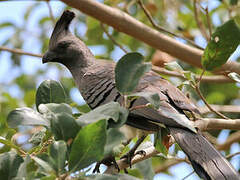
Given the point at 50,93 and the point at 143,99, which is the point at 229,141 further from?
the point at 50,93

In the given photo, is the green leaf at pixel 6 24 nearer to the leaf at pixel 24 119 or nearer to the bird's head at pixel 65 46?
the bird's head at pixel 65 46

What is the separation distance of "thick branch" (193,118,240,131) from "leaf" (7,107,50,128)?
1170 mm

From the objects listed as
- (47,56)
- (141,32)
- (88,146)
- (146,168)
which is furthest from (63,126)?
(141,32)

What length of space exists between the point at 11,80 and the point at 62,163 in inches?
222

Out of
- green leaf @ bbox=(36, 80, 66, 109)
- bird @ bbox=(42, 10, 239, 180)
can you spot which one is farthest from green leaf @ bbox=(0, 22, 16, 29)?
green leaf @ bbox=(36, 80, 66, 109)

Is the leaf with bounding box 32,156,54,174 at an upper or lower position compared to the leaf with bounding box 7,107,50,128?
lower

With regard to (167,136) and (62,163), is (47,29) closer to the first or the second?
(167,136)

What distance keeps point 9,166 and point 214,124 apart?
1.39 meters

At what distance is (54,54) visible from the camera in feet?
13.4

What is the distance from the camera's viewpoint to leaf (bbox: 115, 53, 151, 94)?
233 centimetres

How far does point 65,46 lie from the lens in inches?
163

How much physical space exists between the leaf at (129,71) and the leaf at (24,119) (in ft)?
1.38

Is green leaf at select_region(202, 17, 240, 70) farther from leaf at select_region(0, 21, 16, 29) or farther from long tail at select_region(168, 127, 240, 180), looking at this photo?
leaf at select_region(0, 21, 16, 29)

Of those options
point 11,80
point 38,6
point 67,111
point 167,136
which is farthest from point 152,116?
point 11,80
